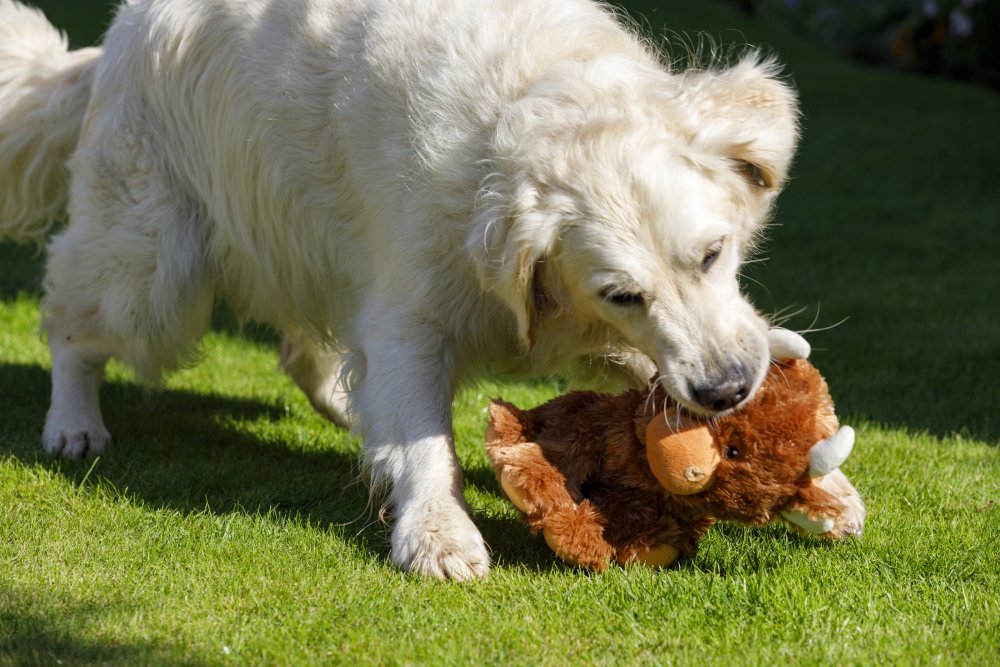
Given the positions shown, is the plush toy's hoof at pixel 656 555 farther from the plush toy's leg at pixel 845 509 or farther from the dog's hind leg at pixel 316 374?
the dog's hind leg at pixel 316 374

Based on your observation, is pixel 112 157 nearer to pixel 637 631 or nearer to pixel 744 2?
pixel 637 631

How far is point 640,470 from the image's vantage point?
12.0 feet

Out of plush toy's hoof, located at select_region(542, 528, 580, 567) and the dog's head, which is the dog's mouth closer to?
the dog's head

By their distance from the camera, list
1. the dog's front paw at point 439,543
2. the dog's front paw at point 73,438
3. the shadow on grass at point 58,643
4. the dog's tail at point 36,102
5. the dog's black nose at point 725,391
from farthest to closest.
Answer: the dog's tail at point 36,102
the dog's front paw at point 73,438
the dog's front paw at point 439,543
the dog's black nose at point 725,391
the shadow on grass at point 58,643

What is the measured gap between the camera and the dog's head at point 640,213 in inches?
136

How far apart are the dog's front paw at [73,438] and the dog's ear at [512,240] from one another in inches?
83.0

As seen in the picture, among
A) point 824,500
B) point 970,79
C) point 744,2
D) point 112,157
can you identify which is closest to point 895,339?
point 824,500

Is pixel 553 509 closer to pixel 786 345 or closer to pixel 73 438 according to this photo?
pixel 786 345

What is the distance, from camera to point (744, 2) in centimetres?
2217

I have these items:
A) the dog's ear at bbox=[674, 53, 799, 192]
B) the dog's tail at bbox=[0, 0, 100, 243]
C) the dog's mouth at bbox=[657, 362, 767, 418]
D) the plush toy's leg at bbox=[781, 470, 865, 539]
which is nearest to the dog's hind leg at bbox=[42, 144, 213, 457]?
the dog's tail at bbox=[0, 0, 100, 243]

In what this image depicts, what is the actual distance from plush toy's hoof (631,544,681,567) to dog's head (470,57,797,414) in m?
0.52

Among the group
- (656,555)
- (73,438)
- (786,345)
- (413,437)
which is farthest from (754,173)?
(73,438)

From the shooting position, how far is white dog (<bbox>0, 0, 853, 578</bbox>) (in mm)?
3521

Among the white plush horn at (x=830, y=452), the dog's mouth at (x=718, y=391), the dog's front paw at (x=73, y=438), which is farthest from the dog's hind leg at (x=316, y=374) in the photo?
the white plush horn at (x=830, y=452)
